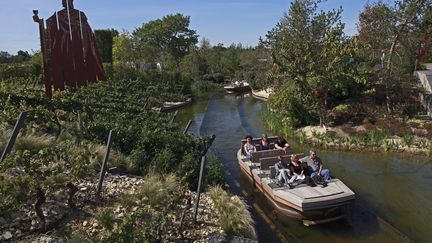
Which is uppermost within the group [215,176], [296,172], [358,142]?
[296,172]

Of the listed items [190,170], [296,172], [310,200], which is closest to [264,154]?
[296,172]

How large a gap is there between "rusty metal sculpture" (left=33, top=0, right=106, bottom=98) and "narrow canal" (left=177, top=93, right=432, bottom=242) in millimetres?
7678

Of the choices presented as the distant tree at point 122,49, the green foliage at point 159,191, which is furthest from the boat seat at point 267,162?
the distant tree at point 122,49

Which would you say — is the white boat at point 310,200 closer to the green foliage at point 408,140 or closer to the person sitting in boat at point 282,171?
the person sitting in boat at point 282,171

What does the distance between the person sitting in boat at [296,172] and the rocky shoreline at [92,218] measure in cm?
279

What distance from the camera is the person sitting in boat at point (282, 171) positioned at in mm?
12151

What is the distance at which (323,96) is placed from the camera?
22.8m

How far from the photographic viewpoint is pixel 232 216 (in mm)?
9539

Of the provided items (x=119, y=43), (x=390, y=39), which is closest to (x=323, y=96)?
(x=390, y=39)

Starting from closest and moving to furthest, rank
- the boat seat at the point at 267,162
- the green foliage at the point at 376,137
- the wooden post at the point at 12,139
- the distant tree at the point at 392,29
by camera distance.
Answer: the wooden post at the point at 12,139 → the boat seat at the point at 267,162 → the green foliage at the point at 376,137 → the distant tree at the point at 392,29

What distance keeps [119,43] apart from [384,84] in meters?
47.4

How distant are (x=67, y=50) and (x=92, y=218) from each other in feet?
Result: 40.0

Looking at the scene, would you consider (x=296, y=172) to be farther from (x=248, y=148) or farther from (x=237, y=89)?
(x=237, y=89)

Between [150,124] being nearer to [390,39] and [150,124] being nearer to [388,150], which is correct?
[388,150]
